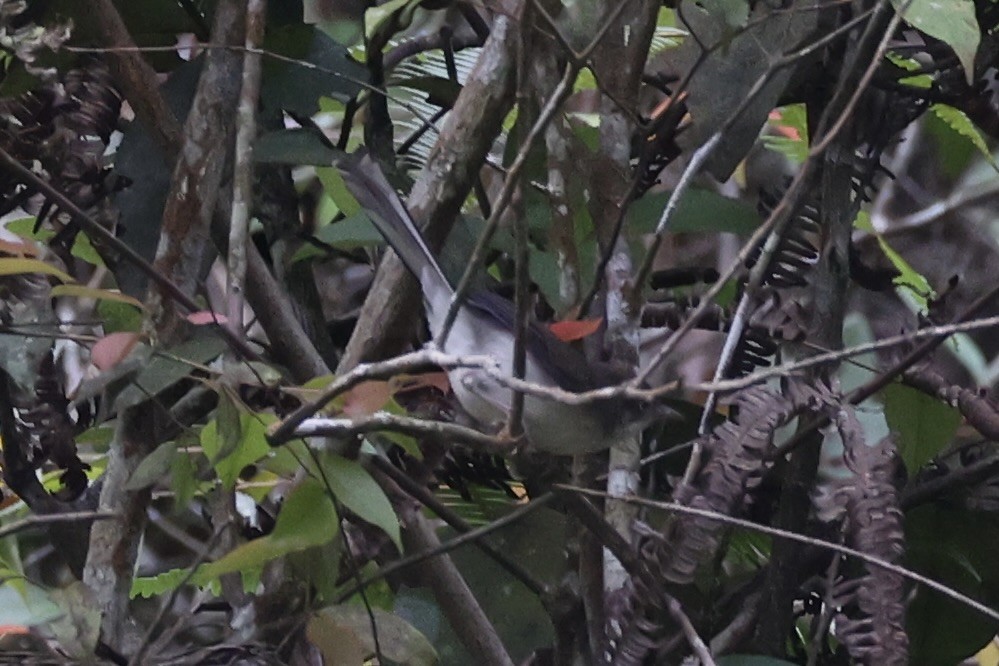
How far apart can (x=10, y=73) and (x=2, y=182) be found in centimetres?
12

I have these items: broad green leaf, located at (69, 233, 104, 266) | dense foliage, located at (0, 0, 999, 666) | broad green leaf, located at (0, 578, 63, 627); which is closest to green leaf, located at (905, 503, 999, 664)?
dense foliage, located at (0, 0, 999, 666)

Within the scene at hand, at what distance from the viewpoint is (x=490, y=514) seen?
59.9 inches

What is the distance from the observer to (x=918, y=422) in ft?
4.08

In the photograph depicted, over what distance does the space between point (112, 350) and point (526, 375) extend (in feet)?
1.64

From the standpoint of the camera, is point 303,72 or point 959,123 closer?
point 303,72

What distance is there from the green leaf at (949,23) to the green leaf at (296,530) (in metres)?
0.63

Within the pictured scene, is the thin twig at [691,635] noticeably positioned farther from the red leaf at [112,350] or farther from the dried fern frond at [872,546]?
the red leaf at [112,350]

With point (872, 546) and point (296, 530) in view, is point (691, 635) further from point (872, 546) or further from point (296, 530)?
point (296, 530)

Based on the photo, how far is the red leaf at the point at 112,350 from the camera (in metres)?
0.94

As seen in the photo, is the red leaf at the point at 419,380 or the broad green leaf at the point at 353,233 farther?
the broad green leaf at the point at 353,233

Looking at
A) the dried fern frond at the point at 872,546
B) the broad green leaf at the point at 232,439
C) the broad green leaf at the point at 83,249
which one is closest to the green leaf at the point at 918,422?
the dried fern frond at the point at 872,546

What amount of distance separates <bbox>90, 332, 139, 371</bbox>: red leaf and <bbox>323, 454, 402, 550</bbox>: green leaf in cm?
18

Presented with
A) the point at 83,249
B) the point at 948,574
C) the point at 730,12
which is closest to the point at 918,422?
the point at 948,574

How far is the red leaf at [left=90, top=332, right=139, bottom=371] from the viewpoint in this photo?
36.9 inches
